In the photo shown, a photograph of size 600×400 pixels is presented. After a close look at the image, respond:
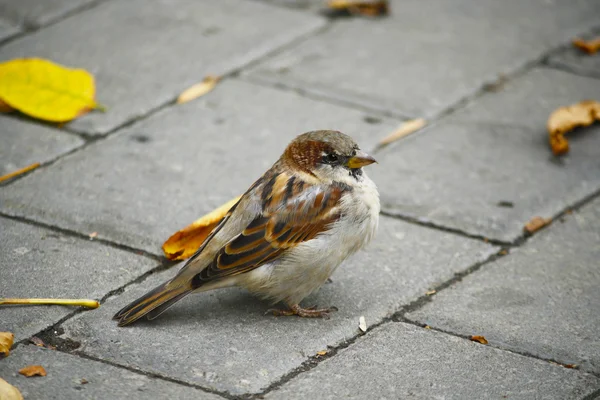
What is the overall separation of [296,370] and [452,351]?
0.70m

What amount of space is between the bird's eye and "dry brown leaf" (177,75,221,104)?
2093 mm

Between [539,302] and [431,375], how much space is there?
0.87 metres

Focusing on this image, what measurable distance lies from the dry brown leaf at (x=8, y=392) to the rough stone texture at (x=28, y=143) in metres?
2.04

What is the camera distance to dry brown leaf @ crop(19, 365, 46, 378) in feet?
11.8

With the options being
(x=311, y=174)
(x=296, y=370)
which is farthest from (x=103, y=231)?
(x=296, y=370)

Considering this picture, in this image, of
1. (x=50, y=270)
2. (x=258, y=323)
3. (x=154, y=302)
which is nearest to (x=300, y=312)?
(x=258, y=323)

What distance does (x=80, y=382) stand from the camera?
357cm

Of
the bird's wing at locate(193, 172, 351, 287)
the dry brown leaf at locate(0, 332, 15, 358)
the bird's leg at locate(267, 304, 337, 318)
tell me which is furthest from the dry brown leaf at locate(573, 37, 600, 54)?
the dry brown leaf at locate(0, 332, 15, 358)

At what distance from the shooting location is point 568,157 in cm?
574

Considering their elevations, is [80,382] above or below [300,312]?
above

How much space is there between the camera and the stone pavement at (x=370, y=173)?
3.83 m

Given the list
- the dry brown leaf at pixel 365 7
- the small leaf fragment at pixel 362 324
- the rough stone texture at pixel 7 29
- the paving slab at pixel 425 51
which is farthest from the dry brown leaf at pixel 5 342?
the dry brown leaf at pixel 365 7

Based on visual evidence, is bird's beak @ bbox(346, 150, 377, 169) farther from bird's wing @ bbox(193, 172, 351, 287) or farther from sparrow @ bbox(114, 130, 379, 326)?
bird's wing @ bbox(193, 172, 351, 287)

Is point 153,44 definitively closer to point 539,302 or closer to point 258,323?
point 258,323
